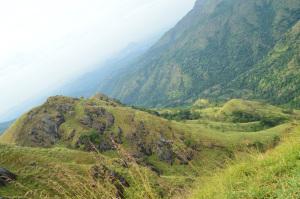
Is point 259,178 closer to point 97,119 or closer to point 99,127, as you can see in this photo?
point 99,127

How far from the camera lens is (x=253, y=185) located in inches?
323

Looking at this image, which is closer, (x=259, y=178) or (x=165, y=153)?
(x=259, y=178)

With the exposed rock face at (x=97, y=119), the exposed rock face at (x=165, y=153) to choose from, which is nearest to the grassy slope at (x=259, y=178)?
the exposed rock face at (x=165, y=153)

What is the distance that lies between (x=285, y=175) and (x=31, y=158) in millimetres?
58952

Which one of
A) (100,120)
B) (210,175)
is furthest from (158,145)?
(210,175)

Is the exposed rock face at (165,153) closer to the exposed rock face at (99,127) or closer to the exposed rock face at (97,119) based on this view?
the exposed rock face at (99,127)

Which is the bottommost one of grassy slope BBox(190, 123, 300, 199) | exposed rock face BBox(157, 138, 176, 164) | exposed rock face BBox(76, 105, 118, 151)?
exposed rock face BBox(157, 138, 176, 164)

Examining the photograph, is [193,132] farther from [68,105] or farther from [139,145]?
[68,105]

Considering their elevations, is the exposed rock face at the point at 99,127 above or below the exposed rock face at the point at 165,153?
above

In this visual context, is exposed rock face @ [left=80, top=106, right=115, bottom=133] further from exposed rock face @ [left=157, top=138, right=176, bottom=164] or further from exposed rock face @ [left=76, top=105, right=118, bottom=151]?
exposed rock face @ [left=157, top=138, right=176, bottom=164]

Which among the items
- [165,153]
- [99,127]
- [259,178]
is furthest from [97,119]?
[259,178]

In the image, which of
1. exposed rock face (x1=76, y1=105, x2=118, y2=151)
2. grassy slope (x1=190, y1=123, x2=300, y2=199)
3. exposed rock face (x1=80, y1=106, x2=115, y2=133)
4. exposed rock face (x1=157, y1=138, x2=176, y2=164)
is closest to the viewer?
grassy slope (x1=190, y1=123, x2=300, y2=199)

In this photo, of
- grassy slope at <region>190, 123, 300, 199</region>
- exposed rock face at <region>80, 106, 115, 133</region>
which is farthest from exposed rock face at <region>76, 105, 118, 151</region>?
grassy slope at <region>190, 123, 300, 199</region>

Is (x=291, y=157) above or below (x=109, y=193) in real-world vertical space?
below
